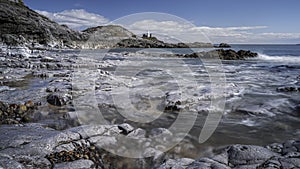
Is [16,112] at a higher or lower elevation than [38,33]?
lower

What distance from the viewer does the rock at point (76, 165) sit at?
9.78 feet

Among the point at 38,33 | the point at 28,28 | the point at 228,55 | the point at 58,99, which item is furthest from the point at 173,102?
the point at 28,28

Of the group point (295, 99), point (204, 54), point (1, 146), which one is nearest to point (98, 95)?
point (1, 146)

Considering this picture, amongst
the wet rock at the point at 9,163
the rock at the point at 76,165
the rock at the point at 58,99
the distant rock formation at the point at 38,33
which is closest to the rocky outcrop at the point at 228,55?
the distant rock formation at the point at 38,33

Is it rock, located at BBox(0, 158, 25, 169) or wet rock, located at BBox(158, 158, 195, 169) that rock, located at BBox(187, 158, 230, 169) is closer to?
wet rock, located at BBox(158, 158, 195, 169)

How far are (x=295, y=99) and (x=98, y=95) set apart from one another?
253 inches

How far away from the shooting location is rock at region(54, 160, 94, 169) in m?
2.98

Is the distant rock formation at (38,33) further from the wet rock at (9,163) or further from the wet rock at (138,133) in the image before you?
the wet rock at (9,163)

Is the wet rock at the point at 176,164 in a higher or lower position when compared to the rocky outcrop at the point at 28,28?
lower

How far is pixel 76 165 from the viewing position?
3.04m

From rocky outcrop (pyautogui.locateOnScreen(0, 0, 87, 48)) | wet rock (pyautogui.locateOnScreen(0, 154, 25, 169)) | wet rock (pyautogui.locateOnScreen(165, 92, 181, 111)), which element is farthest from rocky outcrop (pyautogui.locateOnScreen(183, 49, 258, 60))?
rocky outcrop (pyautogui.locateOnScreen(0, 0, 87, 48))

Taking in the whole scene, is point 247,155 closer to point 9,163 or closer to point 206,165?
point 206,165

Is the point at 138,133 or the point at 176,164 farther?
the point at 138,133

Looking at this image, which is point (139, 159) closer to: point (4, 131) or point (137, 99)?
point (4, 131)
